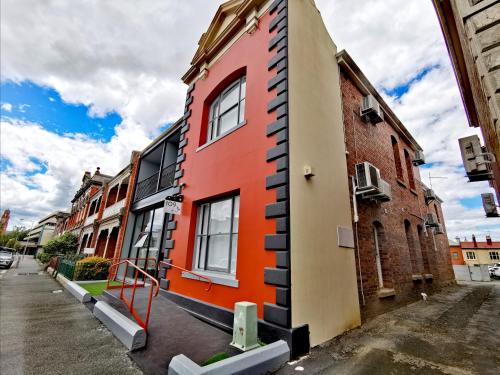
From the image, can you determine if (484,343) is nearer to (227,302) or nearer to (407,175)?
(227,302)

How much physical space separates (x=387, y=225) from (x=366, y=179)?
258 cm

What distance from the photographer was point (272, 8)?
6.11 metres

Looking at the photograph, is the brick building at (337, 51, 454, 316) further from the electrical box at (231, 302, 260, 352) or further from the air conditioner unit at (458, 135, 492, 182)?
the electrical box at (231, 302, 260, 352)

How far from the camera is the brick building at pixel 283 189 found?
428cm

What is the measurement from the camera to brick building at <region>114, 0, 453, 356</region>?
428 cm

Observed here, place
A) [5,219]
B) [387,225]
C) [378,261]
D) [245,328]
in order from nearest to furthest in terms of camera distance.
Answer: [245,328]
[378,261]
[387,225]
[5,219]

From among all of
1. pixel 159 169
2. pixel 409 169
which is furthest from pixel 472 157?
pixel 159 169

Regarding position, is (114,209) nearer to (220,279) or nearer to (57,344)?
(57,344)

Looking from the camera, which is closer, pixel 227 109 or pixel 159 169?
pixel 227 109

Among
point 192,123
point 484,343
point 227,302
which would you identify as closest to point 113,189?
point 192,123

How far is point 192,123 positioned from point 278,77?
3.95 m

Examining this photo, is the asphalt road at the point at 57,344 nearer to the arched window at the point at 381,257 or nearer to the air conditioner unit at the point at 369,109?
the arched window at the point at 381,257

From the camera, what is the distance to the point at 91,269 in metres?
10.9

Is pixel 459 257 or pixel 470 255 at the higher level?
pixel 470 255
